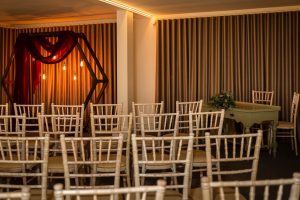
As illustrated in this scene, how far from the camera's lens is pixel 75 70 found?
885 cm

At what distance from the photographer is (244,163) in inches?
222

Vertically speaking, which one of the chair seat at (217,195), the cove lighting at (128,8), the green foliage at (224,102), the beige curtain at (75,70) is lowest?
the chair seat at (217,195)

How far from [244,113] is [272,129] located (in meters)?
0.52

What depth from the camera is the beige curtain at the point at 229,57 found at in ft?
23.5

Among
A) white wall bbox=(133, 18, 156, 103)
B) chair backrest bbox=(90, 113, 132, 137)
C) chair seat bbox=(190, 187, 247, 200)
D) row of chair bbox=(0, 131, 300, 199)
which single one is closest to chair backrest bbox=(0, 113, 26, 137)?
row of chair bbox=(0, 131, 300, 199)

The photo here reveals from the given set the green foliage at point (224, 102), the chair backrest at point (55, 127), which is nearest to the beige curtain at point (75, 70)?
the green foliage at point (224, 102)

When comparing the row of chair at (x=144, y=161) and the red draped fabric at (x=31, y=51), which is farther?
the red draped fabric at (x=31, y=51)

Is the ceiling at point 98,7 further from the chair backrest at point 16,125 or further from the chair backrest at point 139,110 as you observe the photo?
the chair backrest at point 16,125

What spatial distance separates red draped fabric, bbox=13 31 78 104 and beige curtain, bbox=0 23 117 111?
1.43ft

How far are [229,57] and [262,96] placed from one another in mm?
1038

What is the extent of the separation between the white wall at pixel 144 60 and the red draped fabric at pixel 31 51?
5.01 feet

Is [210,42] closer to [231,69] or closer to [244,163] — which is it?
[231,69]

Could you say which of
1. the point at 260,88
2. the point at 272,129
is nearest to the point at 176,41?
the point at 260,88

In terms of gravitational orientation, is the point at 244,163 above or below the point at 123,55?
below
